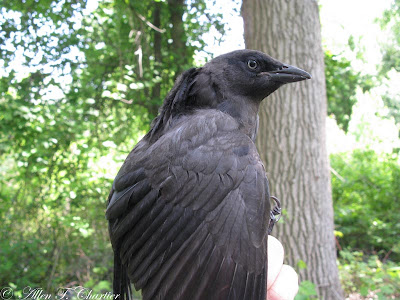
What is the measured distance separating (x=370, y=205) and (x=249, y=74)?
755 centimetres

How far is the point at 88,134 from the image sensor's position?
205 inches

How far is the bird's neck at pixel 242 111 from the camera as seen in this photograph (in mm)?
1958

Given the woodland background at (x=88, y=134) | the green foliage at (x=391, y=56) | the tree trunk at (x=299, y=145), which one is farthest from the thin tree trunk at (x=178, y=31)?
the green foliage at (x=391, y=56)

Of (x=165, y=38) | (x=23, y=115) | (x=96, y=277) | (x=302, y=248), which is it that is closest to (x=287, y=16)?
(x=302, y=248)

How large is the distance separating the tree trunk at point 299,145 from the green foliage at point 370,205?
3.94 m

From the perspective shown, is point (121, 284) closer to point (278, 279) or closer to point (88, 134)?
point (278, 279)

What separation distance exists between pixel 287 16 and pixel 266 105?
0.95 meters

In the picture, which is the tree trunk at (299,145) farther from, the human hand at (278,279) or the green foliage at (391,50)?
the green foliage at (391,50)

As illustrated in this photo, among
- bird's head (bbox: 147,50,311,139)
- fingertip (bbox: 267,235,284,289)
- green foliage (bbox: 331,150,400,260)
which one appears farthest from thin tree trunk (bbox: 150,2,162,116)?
fingertip (bbox: 267,235,284,289)

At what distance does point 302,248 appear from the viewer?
3.57 meters

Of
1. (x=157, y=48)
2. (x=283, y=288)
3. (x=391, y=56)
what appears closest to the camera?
(x=283, y=288)

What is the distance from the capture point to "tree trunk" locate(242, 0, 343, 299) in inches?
140

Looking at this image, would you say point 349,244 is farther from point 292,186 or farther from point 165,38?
point 165,38

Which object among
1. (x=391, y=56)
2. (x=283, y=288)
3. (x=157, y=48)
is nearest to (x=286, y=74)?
(x=283, y=288)
